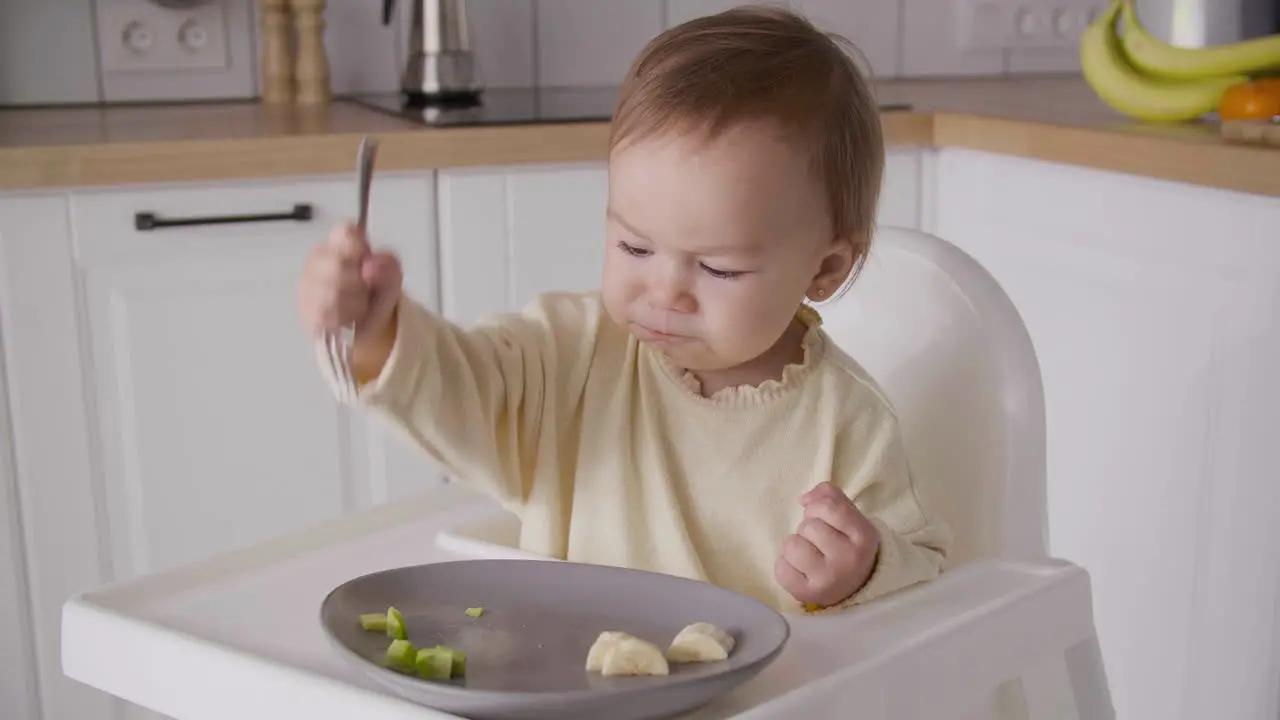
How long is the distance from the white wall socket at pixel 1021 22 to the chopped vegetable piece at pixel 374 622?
2134 mm

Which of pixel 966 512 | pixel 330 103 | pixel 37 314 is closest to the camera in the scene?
pixel 966 512

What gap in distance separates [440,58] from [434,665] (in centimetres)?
151

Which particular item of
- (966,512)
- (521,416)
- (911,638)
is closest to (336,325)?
(521,416)

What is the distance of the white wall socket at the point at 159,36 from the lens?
209cm

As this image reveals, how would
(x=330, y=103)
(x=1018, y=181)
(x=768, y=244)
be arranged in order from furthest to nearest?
(x=330, y=103), (x=1018, y=181), (x=768, y=244)

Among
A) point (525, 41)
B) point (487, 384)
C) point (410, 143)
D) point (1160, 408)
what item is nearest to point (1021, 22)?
point (525, 41)

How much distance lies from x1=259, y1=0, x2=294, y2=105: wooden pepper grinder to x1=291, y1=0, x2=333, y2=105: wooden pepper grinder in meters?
0.02

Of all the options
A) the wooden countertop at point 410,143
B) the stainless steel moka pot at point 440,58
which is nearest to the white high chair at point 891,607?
the wooden countertop at point 410,143

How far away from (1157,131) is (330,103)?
1129mm

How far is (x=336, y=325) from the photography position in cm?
72

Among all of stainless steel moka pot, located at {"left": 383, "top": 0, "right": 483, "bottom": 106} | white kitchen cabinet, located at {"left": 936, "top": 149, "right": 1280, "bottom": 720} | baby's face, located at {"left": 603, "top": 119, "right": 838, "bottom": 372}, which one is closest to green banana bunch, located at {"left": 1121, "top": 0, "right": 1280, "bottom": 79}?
white kitchen cabinet, located at {"left": 936, "top": 149, "right": 1280, "bottom": 720}

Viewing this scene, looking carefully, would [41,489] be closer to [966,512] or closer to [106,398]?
[106,398]

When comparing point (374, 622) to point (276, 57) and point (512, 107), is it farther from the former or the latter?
point (276, 57)

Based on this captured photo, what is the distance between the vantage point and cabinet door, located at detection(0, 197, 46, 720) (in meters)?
1.54
